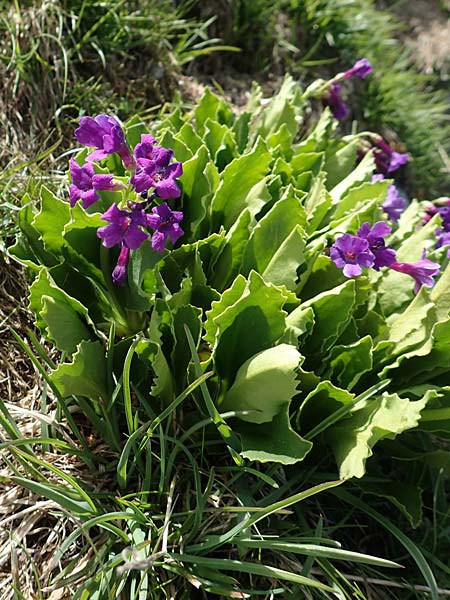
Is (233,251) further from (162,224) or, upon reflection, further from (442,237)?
(442,237)

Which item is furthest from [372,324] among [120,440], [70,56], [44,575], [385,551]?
[70,56]

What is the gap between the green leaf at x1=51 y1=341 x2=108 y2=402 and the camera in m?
1.55

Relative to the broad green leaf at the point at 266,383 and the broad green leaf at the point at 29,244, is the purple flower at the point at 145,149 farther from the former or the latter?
the broad green leaf at the point at 266,383

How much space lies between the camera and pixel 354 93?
361 centimetres

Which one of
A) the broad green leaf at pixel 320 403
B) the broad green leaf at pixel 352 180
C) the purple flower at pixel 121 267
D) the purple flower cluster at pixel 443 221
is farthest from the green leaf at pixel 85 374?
the purple flower cluster at pixel 443 221

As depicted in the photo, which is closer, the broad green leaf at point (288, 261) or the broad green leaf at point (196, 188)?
the broad green leaf at point (288, 261)

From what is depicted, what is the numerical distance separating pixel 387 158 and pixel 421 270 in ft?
3.11

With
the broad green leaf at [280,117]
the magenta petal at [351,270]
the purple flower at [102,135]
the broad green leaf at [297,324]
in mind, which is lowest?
the broad green leaf at [297,324]

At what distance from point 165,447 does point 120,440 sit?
0.16m

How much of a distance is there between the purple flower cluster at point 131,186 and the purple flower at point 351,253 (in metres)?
0.41

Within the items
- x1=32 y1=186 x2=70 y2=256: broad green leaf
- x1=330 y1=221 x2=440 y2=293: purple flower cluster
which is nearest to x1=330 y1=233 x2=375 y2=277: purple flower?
x1=330 y1=221 x2=440 y2=293: purple flower cluster

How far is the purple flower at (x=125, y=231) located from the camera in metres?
1.56

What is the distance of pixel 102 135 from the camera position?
5.33 feet

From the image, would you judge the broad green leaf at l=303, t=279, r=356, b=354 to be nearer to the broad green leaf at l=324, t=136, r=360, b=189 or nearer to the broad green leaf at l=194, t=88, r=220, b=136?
the broad green leaf at l=324, t=136, r=360, b=189
